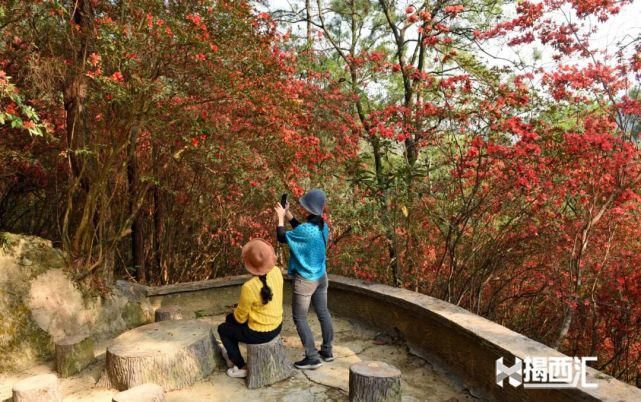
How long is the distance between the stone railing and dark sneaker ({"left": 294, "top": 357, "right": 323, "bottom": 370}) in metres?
1.10

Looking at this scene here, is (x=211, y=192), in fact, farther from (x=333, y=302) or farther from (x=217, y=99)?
(x=333, y=302)

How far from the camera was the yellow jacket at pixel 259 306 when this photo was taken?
370cm

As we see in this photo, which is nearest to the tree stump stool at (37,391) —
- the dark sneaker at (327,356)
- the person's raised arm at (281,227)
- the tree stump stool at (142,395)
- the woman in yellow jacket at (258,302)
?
the tree stump stool at (142,395)

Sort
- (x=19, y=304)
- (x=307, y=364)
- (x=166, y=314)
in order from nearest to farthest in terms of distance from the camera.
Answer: (x=307, y=364) < (x=19, y=304) < (x=166, y=314)

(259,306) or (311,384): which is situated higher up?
(259,306)

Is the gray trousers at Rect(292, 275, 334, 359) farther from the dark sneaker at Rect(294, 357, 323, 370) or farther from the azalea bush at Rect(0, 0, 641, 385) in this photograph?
the azalea bush at Rect(0, 0, 641, 385)

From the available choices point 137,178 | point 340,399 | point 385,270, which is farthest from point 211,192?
point 340,399

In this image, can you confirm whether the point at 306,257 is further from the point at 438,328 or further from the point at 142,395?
the point at 142,395

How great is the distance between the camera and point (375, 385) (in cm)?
333

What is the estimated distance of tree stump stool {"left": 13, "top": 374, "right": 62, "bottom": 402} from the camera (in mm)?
3242

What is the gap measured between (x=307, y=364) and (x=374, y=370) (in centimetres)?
88

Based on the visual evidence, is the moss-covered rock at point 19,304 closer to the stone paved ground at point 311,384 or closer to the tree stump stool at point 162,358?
the stone paved ground at point 311,384

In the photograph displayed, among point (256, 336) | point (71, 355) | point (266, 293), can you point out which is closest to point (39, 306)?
point (71, 355)

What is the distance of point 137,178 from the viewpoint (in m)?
6.01
